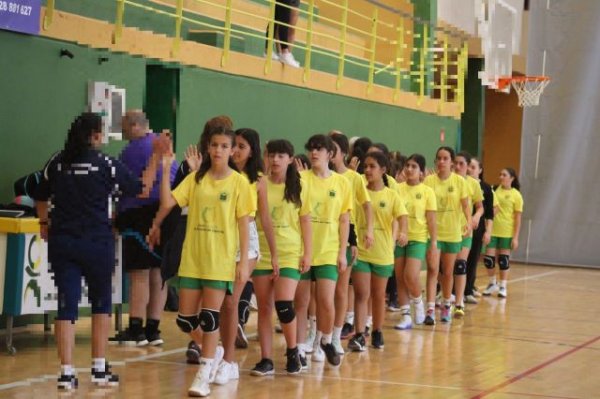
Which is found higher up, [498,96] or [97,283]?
[498,96]

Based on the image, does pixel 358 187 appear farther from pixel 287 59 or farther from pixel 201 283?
pixel 287 59

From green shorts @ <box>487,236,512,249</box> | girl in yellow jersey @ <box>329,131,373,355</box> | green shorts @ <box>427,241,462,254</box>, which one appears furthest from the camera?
green shorts @ <box>487,236,512,249</box>

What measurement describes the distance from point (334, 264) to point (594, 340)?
4.51 meters

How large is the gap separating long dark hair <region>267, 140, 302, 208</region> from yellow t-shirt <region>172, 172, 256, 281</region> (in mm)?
887

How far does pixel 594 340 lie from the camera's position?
13914mm

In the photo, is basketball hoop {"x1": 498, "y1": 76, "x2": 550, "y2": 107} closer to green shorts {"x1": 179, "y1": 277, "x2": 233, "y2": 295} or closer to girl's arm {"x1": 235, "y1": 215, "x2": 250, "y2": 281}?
girl's arm {"x1": 235, "y1": 215, "x2": 250, "y2": 281}

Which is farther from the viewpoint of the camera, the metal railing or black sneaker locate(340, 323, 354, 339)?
the metal railing

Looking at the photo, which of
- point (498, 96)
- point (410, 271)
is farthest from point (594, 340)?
point (498, 96)

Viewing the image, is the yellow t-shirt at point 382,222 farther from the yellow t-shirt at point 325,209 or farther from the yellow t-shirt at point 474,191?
the yellow t-shirt at point 474,191

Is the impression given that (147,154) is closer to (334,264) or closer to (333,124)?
(334,264)

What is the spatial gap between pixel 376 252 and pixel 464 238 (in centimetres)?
413

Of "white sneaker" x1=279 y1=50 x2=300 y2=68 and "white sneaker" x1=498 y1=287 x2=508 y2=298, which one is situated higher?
"white sneaker" x1=279 y1=50 x2=300 y2=68

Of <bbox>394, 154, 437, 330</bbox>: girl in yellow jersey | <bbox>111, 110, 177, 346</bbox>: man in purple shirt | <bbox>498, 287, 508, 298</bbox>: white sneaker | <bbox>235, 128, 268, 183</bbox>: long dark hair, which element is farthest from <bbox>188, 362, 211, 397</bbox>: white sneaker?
<bbox>498, 287, 508, 298</bbox>: white sneaker

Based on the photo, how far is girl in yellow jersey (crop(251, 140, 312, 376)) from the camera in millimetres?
10070
